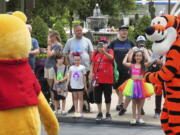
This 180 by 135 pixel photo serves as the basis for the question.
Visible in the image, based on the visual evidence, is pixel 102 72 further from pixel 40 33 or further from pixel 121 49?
pixel 40 33

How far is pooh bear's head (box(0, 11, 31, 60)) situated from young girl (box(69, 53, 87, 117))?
17.5ft

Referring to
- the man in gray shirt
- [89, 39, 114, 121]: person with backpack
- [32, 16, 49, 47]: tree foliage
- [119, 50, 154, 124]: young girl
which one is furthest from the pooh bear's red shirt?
[32, 16, 49, 47]: tree foliage

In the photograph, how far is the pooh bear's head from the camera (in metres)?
4.72

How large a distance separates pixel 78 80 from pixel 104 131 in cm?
140

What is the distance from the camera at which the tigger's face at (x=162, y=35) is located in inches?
229

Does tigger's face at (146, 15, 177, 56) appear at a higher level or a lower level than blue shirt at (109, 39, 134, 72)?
higher

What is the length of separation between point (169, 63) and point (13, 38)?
1.98 m

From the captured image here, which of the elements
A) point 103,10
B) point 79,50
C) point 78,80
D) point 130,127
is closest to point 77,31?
point 79,50

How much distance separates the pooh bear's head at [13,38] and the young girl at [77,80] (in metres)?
5.33

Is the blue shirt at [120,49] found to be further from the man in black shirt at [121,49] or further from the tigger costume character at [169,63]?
the tigger costume character at [169,63]

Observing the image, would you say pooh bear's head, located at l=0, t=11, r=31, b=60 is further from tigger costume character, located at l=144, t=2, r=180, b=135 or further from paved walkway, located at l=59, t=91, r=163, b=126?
paved walkway, located at l=59, t=91, r=163, b=126

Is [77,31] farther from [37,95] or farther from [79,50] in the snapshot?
[37,95]

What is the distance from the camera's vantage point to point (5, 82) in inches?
187

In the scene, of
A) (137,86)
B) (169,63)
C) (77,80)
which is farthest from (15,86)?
(77,80)
